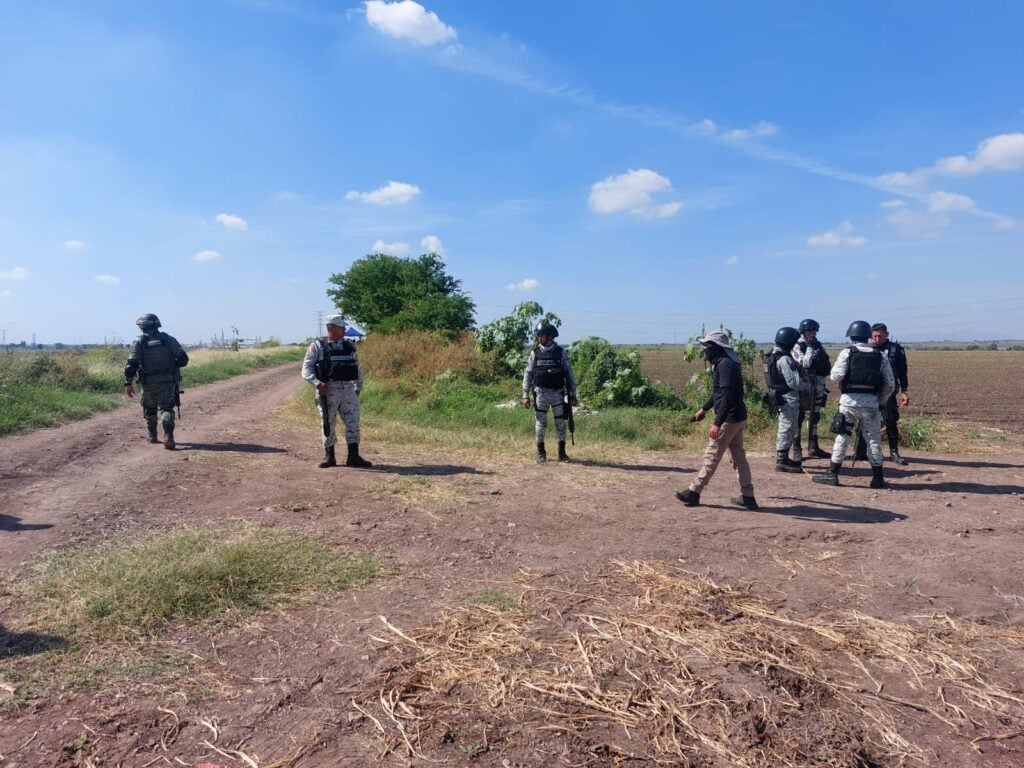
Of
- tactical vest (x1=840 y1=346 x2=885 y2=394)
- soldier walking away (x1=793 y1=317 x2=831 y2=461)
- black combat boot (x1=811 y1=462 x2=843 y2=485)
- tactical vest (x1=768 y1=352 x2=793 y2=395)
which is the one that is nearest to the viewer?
tactical vest (x1=840 y1=346 x2=885 y2=394)

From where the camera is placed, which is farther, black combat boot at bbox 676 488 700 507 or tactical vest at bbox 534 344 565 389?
tactical vest at bbox 534 344 565 389

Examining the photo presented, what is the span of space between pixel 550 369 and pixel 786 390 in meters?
3.08

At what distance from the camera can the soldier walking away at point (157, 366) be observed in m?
9.22

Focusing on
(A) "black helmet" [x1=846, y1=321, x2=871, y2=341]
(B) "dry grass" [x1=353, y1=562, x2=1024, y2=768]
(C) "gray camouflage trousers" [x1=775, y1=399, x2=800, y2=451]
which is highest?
(A) "black helmet" [x1=846, y1=321, x2=871, y2=341]

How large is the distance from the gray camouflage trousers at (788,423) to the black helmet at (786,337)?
29.4 inches

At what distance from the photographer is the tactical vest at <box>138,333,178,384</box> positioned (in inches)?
363

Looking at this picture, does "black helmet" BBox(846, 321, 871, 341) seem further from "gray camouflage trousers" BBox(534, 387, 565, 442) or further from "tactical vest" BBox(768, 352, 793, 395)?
"gray camouflage trousers" BBox(534, 387, 565, 442)

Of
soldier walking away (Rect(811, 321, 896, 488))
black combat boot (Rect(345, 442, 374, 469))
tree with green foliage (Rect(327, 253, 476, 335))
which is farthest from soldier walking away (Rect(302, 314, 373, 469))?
tree with green foliage (Rect(327, 253, 476, 335))

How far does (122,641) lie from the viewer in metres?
3.56

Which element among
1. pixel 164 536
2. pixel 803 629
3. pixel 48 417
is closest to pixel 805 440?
pixel 803 629

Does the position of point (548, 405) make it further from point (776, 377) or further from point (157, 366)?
point (157, 366)

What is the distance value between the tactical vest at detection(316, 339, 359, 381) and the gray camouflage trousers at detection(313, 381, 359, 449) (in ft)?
0.41

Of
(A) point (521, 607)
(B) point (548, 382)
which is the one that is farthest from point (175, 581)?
(B) point (548, 382)

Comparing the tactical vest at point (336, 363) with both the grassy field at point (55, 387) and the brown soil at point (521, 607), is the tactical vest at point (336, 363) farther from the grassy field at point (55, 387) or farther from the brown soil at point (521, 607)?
the grassy field at point (55, 387)
